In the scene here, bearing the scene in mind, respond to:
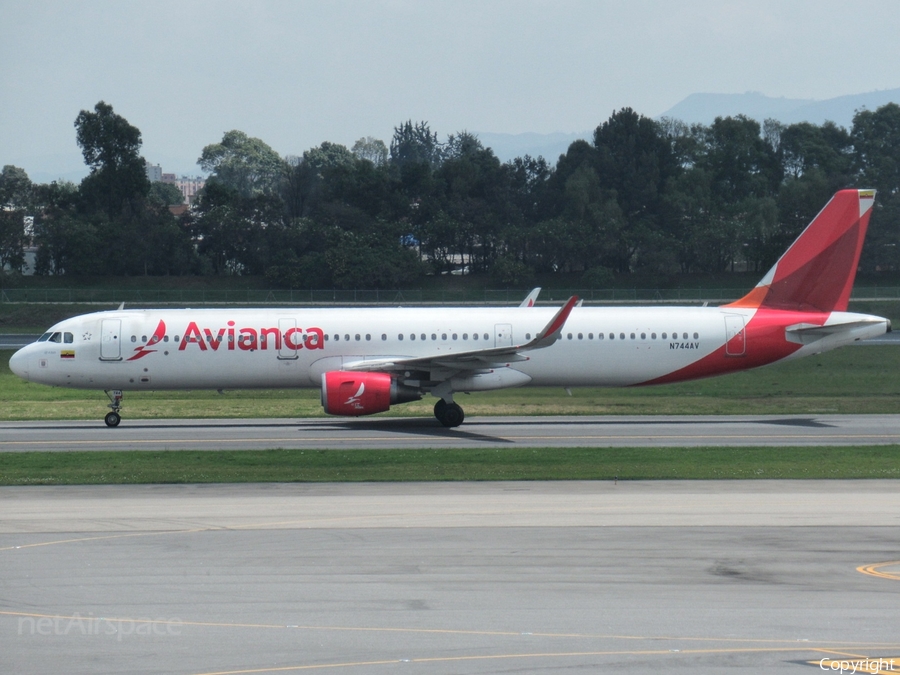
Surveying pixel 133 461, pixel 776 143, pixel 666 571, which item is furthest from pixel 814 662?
pixel 776 143

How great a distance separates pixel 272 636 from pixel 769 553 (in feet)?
25.0

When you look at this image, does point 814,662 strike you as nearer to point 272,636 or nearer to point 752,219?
point 272,636

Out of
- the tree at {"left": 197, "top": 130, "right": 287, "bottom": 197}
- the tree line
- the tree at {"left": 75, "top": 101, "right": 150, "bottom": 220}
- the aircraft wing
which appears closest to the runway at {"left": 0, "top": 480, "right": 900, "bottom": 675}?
the aircraft wing

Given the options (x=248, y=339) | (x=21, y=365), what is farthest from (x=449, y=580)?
(x=21, y=365)

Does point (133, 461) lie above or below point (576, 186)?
below

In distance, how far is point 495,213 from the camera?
95.2 metres

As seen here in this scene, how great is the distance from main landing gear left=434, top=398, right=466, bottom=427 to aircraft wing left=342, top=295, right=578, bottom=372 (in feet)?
4.03

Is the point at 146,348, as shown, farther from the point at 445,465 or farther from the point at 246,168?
the point at 246,168

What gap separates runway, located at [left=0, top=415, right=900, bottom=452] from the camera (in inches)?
1062

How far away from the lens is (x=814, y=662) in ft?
33.7

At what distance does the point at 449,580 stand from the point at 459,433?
15.8 meters

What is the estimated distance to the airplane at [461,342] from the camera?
3120 centimetres

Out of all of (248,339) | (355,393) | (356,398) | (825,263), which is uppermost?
(825,263)

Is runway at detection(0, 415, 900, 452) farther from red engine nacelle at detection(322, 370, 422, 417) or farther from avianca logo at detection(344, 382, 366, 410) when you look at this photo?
avianca logo at detection(344, 382, 366, 410)
